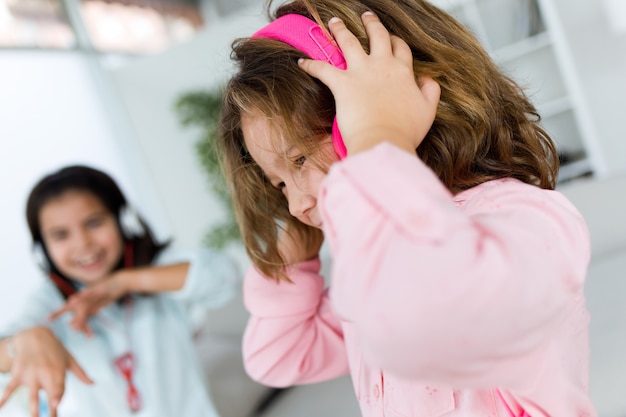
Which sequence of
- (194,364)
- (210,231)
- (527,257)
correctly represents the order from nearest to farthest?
(527,257)
(194,364)
(210,231)

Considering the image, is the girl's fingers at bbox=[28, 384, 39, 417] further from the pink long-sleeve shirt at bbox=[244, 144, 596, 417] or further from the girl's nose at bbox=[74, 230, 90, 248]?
the pink long-sleeve shirt at bbox=[244, 144, 596, 417]

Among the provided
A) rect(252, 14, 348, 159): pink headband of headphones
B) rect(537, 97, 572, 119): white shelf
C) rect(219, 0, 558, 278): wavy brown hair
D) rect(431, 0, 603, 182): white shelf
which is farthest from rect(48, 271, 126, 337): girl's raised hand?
rect(537, 97, 572, 119): white shelf

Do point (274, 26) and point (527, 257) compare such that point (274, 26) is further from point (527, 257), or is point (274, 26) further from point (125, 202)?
point (125, 202)

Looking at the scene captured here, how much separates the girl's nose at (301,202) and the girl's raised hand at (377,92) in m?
0.15

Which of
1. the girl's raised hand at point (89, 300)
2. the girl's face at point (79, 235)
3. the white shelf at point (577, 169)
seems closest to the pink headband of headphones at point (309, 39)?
the girl's raised hand at point (89, 300)

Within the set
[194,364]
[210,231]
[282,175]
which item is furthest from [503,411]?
[210,231]

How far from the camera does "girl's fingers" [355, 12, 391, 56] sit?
577mm

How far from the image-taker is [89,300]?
1161 millimetres

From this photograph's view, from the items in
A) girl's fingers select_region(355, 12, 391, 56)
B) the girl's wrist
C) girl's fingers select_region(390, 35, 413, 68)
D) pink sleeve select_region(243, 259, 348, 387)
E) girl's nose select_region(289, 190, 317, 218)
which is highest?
girl's fingers select_region(355, 12, 391, 56)

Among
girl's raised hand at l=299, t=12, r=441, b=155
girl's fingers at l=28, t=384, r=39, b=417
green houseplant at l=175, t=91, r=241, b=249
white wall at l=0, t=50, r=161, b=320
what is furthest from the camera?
green houseplant at l=175, t=91, r=241, b=249

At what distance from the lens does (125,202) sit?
4.80 ft

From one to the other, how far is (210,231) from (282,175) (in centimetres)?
331

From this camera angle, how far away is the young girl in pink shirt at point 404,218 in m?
0.42

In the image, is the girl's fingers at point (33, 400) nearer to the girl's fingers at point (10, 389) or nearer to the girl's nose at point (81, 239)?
the girl's fingers at point (10, 389)
